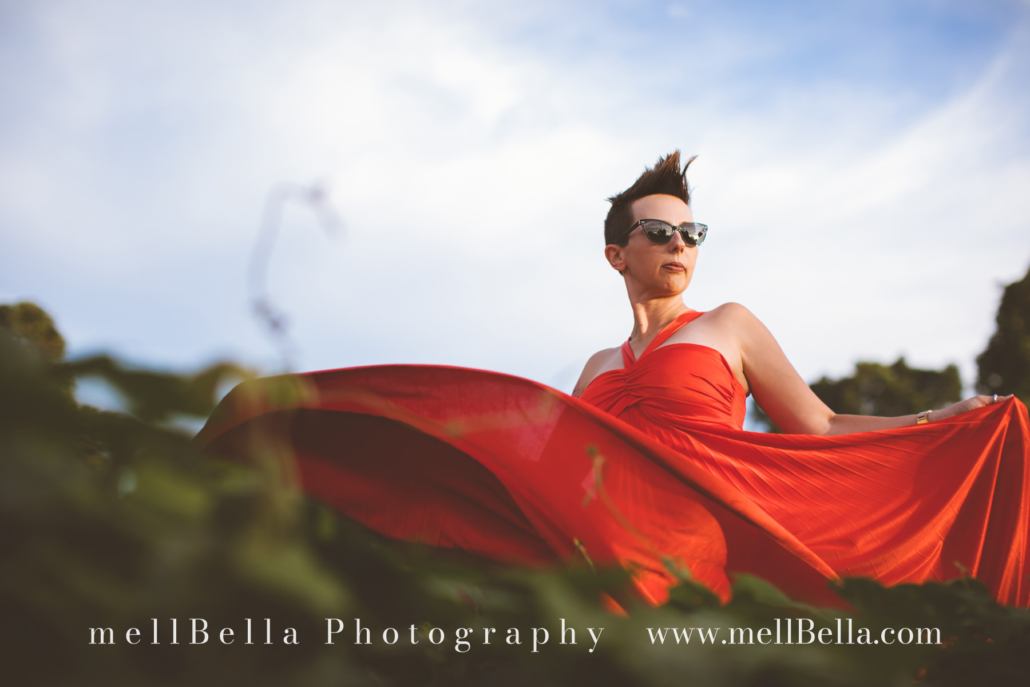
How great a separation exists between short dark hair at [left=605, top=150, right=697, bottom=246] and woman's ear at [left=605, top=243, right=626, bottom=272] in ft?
0.09

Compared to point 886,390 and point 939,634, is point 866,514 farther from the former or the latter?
point 886,390

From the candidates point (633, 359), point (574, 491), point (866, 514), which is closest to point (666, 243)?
point (633, 359)

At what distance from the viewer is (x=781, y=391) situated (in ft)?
9.14

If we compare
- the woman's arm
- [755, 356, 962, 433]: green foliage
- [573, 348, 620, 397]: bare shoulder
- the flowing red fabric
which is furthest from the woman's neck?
[755, 356, 962, 433]: green foliage

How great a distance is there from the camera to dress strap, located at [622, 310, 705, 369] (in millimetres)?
3078

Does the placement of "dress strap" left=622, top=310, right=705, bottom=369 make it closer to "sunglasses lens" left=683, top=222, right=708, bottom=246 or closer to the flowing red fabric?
"sunglasses lens" left=683, top=222, right=708, bottom=246

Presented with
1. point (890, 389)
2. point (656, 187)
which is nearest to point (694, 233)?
point (656, 187)

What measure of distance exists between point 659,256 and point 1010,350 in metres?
17.5

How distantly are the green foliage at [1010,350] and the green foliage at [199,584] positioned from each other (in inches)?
754

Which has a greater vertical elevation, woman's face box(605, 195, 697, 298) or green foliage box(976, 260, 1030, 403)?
green foliage box(976, 260, 1030, 403)

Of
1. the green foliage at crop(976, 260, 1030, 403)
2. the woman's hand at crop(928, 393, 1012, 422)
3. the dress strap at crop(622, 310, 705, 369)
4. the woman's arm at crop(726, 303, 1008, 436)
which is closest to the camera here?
the woman's hand at crop(928, 393, 1012, 422)

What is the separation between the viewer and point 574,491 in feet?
5.34

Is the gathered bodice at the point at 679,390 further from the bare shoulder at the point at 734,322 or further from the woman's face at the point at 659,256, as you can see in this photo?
the woman's face at the point at 659,256

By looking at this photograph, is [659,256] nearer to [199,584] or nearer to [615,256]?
[615,256]
